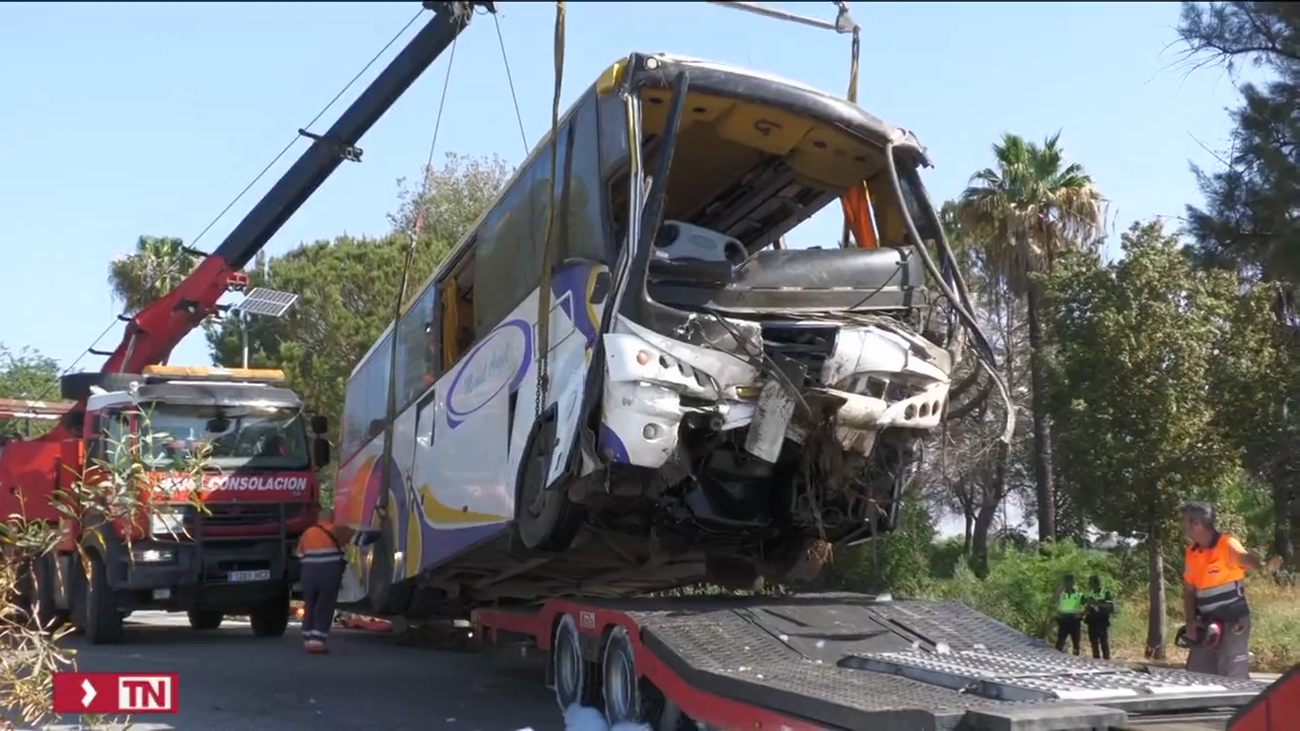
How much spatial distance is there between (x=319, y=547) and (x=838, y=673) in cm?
849

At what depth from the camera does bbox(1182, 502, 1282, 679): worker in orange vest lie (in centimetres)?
808

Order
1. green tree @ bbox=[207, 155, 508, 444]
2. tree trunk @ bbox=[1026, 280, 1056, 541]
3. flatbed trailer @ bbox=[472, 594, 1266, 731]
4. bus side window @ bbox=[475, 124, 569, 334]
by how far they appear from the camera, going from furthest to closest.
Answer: green tree @ bbox=[207, 155, 508, 444] → tree trunk @ bbox=[1026, 280, 1056, 541] → bus side window @ bbox=[475, 124, 569, 334] → flatbed trailer @ bbox=[472, 594, 1266, 731]

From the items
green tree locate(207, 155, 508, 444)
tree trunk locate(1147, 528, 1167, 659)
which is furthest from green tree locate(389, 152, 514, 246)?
tree trunk locate(1147, 528, 1167, 659)

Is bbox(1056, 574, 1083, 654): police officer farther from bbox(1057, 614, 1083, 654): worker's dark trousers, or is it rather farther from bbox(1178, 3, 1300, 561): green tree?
bbox(1178, 3, 1300, 561): green tree

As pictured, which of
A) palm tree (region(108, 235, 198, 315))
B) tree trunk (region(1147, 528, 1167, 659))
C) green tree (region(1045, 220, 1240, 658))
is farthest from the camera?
palm tree (region(108, 235, 198, 315))

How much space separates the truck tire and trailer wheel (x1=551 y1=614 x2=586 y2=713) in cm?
746

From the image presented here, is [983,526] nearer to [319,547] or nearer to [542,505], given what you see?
[319,547]

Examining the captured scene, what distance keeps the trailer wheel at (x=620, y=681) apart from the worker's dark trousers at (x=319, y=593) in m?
6.64

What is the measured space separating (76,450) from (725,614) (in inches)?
408

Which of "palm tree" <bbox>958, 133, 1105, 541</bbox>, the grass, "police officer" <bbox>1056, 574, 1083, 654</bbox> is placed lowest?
the grass

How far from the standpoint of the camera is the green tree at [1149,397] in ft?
53.0

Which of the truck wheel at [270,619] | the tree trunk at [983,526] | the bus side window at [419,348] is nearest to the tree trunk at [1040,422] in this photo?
the tree trunk at [983,526]

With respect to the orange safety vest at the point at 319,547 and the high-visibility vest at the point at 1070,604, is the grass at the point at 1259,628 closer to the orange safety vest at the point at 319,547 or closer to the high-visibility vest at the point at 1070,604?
the high-visibility vest at the point at 1070,604

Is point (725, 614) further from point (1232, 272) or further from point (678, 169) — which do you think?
point (1232, 272)
